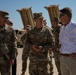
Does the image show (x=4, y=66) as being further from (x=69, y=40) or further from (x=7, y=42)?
(x=69, y=40)

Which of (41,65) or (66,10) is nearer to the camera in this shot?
(66,10)

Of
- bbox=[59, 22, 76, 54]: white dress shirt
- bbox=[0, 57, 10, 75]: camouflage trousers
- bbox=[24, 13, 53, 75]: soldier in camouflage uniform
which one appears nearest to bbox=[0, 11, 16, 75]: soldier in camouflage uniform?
bbox=[0, 57, 10, 75]: camouflage trousers

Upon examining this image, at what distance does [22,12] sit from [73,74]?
22263 millimetres

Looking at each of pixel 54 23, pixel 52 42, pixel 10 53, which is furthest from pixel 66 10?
pixel 54 23

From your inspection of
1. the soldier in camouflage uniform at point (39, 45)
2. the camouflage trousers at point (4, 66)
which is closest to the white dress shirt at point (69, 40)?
the soldier in camouflage uniform at point (39, 45)

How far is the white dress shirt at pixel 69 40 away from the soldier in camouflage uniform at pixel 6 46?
50.5 inches

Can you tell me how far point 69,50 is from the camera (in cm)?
479

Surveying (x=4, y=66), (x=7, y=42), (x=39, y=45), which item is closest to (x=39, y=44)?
(x=39, y=45)

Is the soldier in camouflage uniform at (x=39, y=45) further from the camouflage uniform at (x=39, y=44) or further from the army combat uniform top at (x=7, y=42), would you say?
the army combat uniform top at (x=7, y=42)

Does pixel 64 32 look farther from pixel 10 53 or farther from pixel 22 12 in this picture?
pixel 22 12

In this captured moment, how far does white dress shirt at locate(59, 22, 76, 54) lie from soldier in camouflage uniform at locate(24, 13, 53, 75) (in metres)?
0.92

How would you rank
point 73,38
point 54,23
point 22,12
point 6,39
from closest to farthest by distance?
1. point 73,38
2. point 6,39
3. point 54,23
4. point 22,12

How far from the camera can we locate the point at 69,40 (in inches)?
190

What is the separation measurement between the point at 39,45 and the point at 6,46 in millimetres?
649
